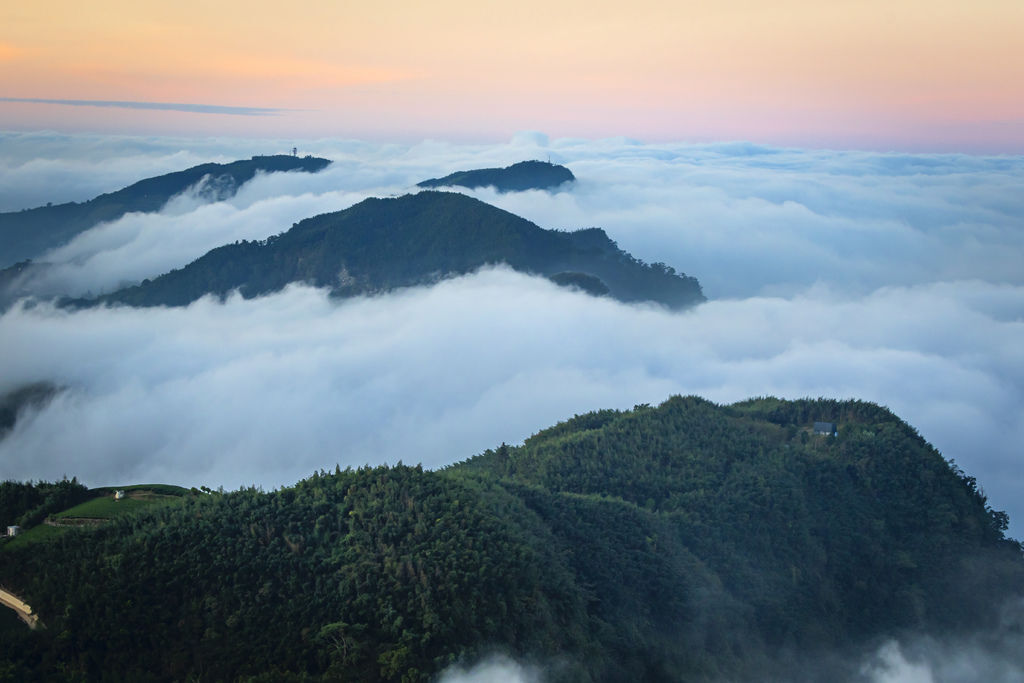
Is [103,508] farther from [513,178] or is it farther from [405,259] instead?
[513,178]

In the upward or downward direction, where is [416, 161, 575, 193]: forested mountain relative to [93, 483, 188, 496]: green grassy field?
upward

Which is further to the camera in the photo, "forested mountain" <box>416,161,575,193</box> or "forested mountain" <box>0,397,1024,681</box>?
"forested mountain" <box>416,161,575,193</box>

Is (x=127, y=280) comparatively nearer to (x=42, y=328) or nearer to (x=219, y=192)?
(x=219, y=192)

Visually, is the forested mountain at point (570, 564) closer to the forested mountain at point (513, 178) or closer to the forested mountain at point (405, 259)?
the forested mountain at point (405, 259)

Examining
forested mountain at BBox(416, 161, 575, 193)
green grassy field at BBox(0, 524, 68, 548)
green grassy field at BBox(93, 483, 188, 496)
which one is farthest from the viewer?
forested mountain at BBox(416, 161, 575, 193)

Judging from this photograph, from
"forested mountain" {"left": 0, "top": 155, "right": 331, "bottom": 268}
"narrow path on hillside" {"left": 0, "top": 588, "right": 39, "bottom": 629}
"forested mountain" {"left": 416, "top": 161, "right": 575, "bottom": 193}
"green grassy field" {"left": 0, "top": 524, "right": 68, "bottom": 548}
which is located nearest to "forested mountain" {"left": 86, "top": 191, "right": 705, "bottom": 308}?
"forested mountain" {"left": 416, "top": 161, "right": 575, "bottom": 193}

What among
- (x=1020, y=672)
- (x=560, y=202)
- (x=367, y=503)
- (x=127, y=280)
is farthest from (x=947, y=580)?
(x=127, y=280)

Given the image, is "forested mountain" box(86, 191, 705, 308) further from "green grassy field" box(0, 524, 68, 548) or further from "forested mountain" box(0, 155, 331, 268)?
"green grassy field" box(0, 524, 68, 548)
